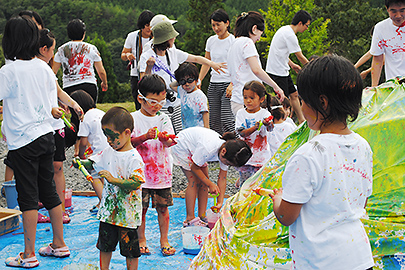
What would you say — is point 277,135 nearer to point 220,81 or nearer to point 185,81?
point 185,81

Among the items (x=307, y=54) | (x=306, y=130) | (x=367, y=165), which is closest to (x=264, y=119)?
(x=306, y=130)

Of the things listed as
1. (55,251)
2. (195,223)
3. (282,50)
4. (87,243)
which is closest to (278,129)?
(195,223)

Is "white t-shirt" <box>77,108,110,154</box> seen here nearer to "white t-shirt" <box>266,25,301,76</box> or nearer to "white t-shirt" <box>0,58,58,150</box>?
"white t-shirt" <box>0,58,58,150</box>

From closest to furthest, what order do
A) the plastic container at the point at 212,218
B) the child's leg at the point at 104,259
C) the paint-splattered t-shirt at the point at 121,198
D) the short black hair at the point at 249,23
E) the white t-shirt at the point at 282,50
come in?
the paint-splattered t-shirt at the point at 121,198, the child's leg at the point at 104,259, the plastic container at the point at 212,218, the short black hair at the point at 249,23, the white t-shirt at the point at 282,50

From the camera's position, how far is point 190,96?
5.22 m

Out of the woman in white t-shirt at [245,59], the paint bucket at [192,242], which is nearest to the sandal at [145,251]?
the paint bucket at [192,242]

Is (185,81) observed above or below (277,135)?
above

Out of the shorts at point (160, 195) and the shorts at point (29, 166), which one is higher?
the shorts at point (29, 166)

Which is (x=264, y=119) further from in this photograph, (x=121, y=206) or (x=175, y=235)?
(x=121, y=206)

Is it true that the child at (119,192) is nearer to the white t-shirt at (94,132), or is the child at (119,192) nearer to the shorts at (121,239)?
the shorts at (121,239)

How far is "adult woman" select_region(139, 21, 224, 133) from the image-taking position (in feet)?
16.2

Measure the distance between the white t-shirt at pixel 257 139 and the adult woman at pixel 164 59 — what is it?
823 mm

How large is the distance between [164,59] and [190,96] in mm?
507

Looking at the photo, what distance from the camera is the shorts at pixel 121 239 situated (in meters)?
3.21
